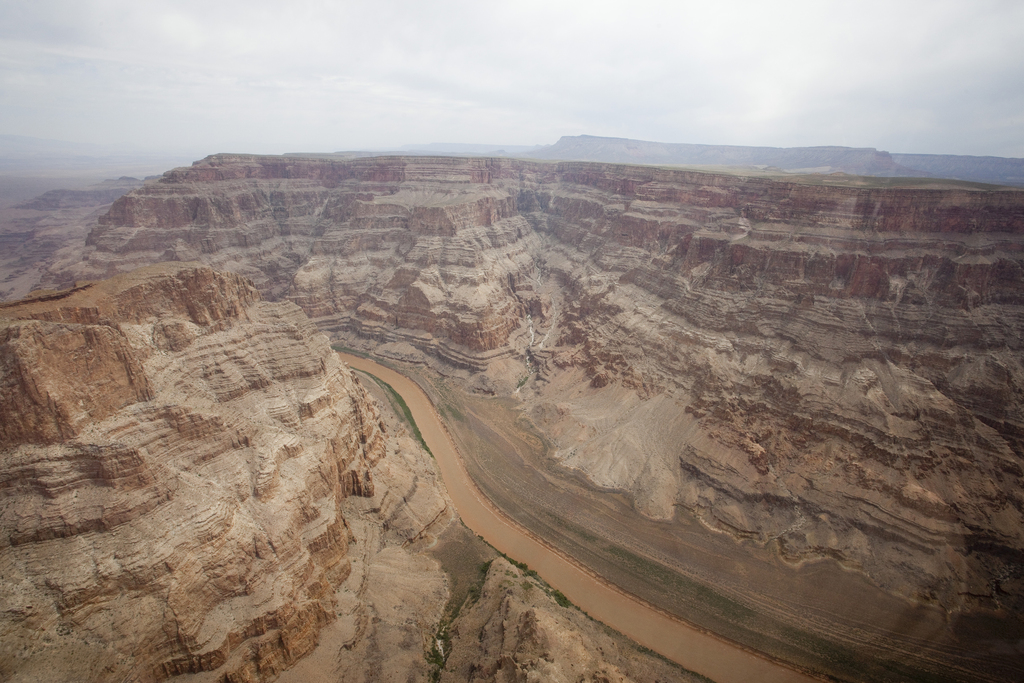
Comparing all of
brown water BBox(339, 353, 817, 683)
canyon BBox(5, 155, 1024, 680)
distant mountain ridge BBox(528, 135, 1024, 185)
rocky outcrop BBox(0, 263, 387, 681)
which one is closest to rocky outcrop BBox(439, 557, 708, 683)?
brown water BBox(339, 353, 817, 683)

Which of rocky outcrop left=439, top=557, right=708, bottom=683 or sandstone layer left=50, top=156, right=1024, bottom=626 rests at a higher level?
sandstone layer left=50, top=156, right=1024, bottom=626

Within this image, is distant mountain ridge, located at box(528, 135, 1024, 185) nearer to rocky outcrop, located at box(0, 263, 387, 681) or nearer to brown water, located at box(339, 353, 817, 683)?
brown water, located at box(339, 353, 817, 683)

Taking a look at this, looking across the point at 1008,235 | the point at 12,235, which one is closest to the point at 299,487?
the point at 1008,235

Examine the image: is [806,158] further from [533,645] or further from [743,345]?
[533,645]

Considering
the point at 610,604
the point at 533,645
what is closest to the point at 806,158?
the point at 610,604

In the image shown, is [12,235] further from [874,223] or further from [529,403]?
[874,223]

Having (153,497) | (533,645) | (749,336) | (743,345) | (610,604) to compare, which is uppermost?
(749,336)

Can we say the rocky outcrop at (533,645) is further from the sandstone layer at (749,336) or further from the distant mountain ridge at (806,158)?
the distant mountain ridge at (806,158)
